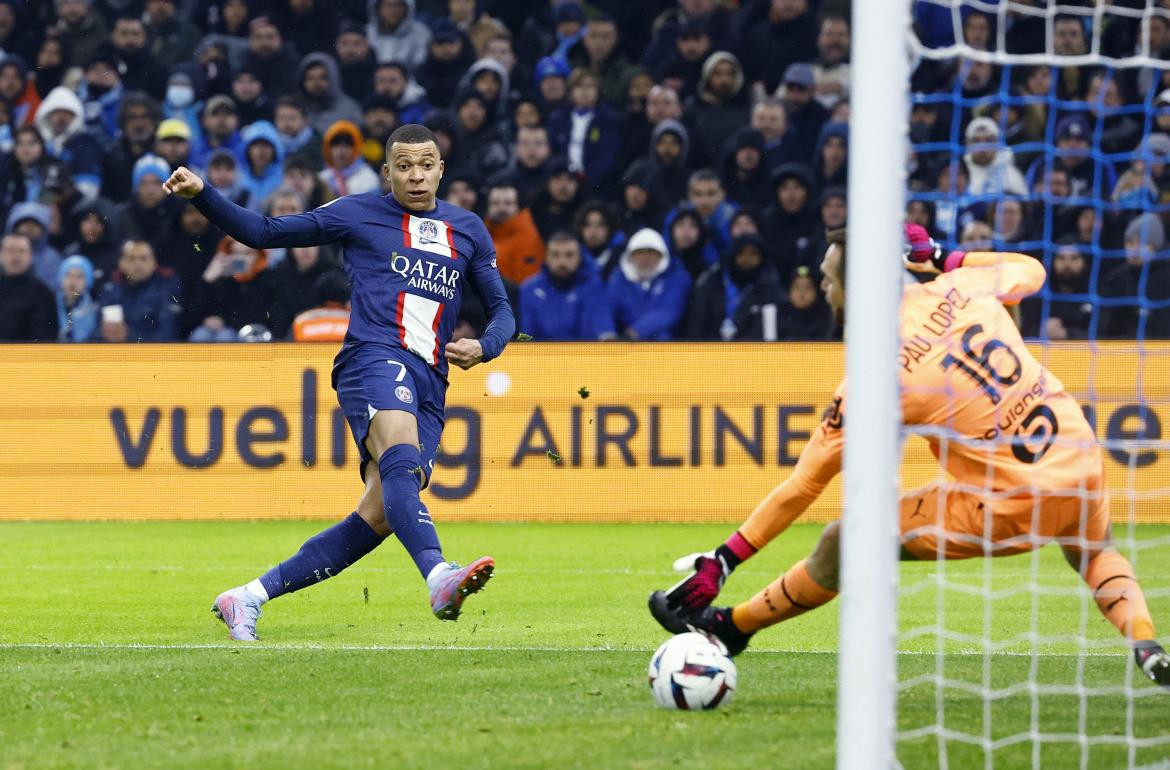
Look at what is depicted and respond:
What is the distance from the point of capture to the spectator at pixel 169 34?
15.1 m

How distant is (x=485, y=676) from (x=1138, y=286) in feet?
25.9

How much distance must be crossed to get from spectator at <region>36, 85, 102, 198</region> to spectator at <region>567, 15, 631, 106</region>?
4125mm

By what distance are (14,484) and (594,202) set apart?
4752mm

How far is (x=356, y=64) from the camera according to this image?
579 inches

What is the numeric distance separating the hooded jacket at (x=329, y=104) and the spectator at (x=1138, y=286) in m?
6.30

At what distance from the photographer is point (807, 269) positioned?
12859 millimetres

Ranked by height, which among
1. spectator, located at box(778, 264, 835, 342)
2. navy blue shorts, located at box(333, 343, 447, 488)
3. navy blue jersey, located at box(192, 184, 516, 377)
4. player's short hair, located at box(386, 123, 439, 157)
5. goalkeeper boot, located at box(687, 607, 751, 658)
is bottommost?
goalkeeper boot, located at box(687, 607, 751, 658)

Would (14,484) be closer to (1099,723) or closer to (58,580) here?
(58,580)

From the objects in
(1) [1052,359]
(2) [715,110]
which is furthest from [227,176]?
(1) [1052,359]

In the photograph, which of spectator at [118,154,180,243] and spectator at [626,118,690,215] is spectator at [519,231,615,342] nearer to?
spectator at [626,118,690,215]

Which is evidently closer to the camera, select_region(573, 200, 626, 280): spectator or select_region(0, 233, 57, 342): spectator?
select_region(573, 200, 626, 280): spectator

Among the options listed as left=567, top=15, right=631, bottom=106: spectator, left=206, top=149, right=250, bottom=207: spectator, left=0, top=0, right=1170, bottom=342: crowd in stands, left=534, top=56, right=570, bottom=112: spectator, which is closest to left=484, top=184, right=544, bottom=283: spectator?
left=0, top=0, right=1170, bottom=342: crowd in stands

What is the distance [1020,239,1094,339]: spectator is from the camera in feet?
40.2

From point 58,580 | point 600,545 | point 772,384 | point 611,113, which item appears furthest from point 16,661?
point 611,113
